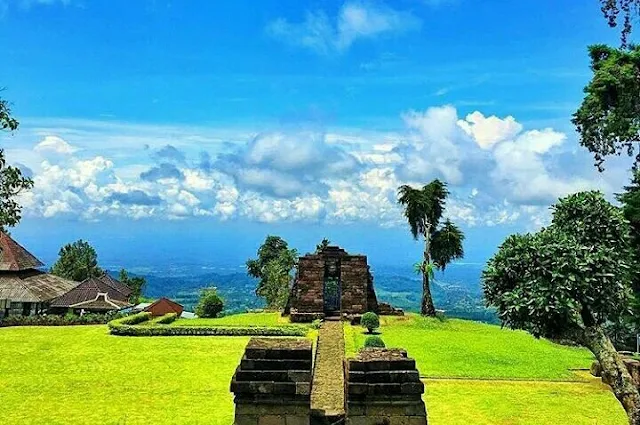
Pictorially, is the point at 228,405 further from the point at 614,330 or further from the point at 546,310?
the point at 614,330

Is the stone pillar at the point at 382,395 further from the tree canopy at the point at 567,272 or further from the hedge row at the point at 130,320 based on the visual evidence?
the hedge row at the point at 130,320

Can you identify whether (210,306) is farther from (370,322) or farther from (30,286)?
(370,322)

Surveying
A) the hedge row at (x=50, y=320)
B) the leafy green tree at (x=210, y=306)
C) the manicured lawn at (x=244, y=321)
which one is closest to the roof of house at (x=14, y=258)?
the hedge row at (x=50, y=320)

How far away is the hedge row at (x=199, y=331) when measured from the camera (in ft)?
80.8

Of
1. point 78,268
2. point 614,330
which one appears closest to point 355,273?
point 614,330

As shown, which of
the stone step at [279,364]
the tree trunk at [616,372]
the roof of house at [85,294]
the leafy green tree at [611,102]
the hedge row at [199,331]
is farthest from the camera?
the roof of house at [85,294]

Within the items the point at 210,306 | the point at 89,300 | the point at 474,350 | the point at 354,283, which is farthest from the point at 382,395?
the point at 89,300

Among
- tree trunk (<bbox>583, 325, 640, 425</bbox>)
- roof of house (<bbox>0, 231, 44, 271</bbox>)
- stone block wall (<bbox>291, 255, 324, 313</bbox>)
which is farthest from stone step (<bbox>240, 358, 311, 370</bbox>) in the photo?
roof of house (<bbox>0, 231, 44, 271</bbox>)

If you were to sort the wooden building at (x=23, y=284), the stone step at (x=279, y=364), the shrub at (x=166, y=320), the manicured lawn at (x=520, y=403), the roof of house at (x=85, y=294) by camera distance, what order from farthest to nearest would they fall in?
the roof of house at (x=85, y=294) < the wooden building at (x=23, y=284) < the shrub at (x=166, y=320) < the manicured lawn at (x=520, y=403) < the stone step at (x=279, y=364)

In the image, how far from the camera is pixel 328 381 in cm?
1392

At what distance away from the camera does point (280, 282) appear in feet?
138

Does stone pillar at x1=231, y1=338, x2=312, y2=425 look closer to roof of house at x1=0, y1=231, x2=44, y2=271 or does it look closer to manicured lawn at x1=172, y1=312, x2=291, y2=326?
manicured lawn at x1=172, y1=312, x2=291, y2=326

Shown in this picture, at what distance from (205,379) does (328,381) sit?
362cm

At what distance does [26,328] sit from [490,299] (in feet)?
77.2
